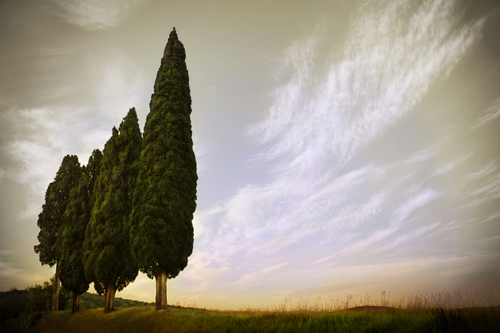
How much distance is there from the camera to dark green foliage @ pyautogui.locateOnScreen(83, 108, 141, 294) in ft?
64.4

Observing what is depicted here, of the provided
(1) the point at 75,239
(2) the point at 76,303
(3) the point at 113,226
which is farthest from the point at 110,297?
(1) the point at 75,239

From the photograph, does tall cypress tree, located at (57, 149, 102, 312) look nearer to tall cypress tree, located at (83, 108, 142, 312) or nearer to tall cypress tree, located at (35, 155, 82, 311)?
tall cypress tree, located at (35, 155, 82, 311)

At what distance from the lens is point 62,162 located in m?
29.8

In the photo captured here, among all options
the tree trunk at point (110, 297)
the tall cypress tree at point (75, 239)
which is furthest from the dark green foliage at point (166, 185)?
the tall cypress tree at point (75, 239)

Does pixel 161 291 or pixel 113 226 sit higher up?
pixel 113 226

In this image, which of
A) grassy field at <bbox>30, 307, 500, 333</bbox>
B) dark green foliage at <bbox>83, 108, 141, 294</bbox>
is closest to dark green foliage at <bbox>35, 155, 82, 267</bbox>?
dark green foliage at <bbox>83, 108, 141, 294</bbox>

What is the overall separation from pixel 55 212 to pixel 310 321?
30.6 meters

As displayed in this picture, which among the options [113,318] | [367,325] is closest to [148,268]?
[113,318]

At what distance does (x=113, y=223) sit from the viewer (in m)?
20.4

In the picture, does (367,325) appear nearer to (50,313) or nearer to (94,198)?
(94,198)

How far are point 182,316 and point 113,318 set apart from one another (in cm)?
706

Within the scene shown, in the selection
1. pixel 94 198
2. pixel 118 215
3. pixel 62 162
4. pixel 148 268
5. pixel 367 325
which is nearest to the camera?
pixel 367 325

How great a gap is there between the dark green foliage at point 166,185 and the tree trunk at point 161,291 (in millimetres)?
330

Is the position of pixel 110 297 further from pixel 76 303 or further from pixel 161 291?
pixel 76 303
